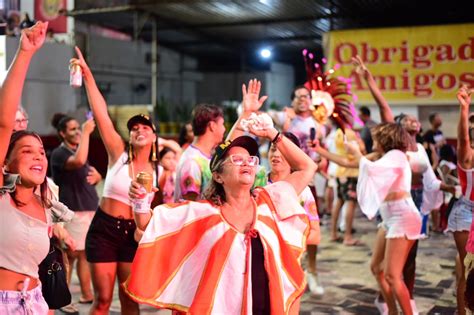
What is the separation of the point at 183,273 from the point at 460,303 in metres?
2.99

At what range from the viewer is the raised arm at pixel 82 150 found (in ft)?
17.7

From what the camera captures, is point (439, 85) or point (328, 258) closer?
point (328, 258)

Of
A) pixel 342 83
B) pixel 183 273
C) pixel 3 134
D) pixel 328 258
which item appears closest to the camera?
pixel 3 134

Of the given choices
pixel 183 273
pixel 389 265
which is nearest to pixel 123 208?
pixel 183 273

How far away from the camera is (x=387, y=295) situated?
5.43m

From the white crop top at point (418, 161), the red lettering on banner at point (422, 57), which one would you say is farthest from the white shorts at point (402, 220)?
the red lettering on banner at point (422, 57)

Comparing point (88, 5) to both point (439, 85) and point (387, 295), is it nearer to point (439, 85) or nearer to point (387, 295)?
point (439, 85)

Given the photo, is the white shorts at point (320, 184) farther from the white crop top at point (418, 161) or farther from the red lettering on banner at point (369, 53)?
the white crop top at point (418, 161)

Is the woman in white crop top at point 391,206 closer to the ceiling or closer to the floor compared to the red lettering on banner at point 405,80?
closer to the floor

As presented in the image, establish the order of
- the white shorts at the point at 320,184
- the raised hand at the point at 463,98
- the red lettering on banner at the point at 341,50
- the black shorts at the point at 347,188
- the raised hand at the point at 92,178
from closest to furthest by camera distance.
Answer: the raised hand at the point at 463,98 → the raised hand at the point at 92,178 → the black shorts at the point at 347,188 → the white shorts at the point at 320,184 → the red lettering on banner at the point at 341,50

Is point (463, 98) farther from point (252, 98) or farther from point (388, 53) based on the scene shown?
point (388, 53)

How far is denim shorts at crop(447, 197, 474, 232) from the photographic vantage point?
17.7 ft

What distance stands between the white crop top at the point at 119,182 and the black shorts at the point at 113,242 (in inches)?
6.1

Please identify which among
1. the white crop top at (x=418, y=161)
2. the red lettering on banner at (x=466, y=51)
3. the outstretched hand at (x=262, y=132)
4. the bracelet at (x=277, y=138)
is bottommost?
the white crop top at (x=418, y=161)
